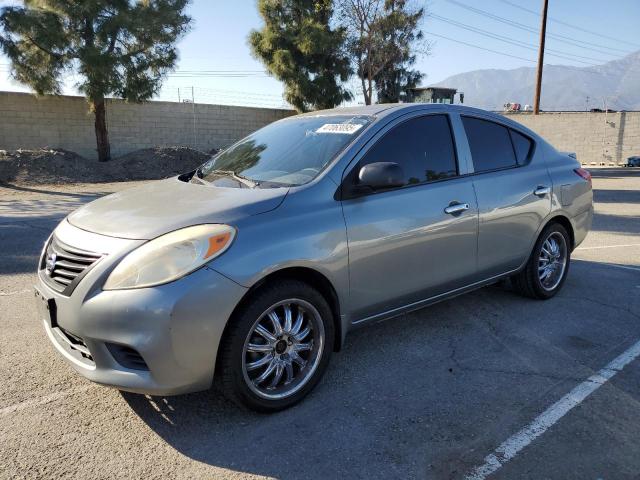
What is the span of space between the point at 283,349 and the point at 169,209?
1.07 m

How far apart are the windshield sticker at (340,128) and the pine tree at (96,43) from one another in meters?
18.1

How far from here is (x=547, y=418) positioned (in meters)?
3.00

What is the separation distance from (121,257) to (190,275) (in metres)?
0.39

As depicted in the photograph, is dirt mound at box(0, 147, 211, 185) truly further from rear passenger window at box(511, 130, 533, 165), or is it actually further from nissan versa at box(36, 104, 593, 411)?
rear passenger window at box(511, 130, 533, 165)

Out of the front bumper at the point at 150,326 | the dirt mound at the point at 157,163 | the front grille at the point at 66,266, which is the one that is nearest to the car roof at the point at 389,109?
the front bumper at the point at 150,326

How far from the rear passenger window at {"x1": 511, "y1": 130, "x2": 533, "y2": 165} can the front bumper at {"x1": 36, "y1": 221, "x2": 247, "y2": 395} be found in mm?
3108

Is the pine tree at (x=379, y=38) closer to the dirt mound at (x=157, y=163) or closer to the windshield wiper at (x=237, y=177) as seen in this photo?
the dirt mound at (x=157, y=163)

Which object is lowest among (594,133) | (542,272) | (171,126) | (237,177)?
(542,272)

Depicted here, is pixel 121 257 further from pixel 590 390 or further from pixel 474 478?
pixel 590 390

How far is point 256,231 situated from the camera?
2.89 meters

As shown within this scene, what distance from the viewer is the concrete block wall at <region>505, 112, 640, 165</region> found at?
99.3ft

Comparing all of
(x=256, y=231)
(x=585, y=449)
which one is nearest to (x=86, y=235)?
(x=256, y=231)

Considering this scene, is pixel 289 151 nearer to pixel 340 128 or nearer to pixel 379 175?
pixel 340 128

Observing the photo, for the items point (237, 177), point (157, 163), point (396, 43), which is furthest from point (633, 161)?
point (237, 177)
